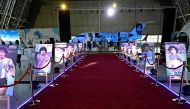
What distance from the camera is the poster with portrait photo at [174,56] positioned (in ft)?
29.5

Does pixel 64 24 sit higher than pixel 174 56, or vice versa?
pixel 64 24

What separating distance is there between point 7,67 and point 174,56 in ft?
16.8

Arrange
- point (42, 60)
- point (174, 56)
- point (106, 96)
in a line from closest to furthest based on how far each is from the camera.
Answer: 1. point (106, 96)
2. point (174, 56)
3. point (42, 60)

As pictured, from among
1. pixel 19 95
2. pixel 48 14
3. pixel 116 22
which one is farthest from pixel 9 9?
pixel 19 95

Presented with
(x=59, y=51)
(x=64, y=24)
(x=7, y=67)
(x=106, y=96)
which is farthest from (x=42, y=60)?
(x=64, y=24)

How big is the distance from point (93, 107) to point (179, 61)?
3.97 m

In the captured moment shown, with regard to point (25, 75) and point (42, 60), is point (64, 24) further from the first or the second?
point (42, 60)

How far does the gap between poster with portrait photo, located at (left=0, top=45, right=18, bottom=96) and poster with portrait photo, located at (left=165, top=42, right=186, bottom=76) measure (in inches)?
188

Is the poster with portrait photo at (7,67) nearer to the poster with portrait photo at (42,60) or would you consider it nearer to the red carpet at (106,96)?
the red carpet at (106,96)

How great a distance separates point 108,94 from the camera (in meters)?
7.77

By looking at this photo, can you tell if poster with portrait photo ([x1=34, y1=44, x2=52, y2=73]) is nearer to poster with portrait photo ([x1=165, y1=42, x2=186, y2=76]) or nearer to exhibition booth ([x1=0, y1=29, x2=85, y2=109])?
exhibition booth ([x1=0, y1=29, x2=85, y2=109])

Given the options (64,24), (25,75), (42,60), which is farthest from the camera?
(64,24)

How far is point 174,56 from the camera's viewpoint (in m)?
9.06

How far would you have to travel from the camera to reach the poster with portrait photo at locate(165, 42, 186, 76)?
8.98 m
